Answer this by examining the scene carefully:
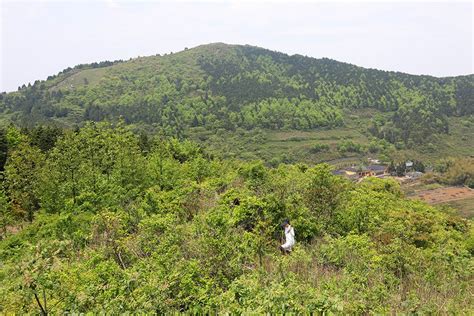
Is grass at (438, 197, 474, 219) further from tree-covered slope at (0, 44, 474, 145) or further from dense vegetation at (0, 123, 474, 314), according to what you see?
dense vegetation at (0, 123, 474, 314)

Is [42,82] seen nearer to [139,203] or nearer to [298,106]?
[298,106]

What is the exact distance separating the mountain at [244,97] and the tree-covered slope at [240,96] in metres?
0.33

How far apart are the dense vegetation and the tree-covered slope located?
7896cm

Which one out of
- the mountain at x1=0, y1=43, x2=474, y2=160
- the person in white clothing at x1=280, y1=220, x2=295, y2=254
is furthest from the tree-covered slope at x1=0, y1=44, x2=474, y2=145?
the person in white clothing at x1=280, y1=220, x2=295, y2=254

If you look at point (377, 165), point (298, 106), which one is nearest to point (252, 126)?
point (298, 106)

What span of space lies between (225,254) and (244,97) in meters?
121

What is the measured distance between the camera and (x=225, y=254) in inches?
282

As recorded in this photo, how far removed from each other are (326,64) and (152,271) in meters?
171

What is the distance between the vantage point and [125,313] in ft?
16.8

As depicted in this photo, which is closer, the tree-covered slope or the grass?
the grass

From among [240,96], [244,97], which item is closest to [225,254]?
[244,97]

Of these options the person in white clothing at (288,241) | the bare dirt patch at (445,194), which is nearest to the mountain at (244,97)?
the bare dirt patch at (445,194)

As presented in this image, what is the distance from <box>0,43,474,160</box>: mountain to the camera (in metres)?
106

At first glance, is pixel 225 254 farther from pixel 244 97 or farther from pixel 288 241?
pixel 244 97
